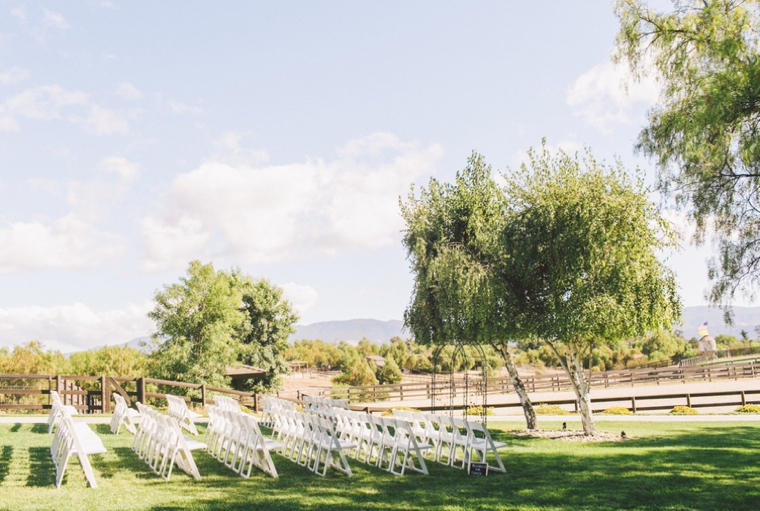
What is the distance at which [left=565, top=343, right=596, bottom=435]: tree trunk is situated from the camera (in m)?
14.4

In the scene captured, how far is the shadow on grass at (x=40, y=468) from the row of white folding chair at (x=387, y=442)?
4549 millimetres

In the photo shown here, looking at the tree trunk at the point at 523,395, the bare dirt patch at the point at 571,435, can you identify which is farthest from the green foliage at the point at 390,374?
the bare dirt patch at the point at 571,435

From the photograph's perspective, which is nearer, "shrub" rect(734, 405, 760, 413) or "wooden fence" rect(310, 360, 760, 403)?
"shrub" rect(734, 405, 760, 413)

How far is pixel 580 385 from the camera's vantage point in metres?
14.7

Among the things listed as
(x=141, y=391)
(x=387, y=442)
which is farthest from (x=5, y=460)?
(x=141, y=391)

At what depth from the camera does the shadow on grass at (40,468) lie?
784cm

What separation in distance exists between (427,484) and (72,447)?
475 centimetres

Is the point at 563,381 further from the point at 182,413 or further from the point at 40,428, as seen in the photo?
the point at 40,428

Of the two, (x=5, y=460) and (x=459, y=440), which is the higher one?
(x=5, y=460)

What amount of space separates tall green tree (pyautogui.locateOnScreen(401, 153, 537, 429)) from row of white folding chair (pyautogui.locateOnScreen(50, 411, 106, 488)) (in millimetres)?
8191

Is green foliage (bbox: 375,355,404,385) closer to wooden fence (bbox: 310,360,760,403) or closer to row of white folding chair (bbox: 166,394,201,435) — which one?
wooden fence (bbox: 310,360,760,403)

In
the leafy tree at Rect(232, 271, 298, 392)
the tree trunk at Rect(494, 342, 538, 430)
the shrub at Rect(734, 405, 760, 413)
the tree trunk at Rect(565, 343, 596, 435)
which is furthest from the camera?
the leafy tree at Rect(232, 271, 298, 392)

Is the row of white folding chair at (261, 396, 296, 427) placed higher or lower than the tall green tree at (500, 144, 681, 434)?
lower

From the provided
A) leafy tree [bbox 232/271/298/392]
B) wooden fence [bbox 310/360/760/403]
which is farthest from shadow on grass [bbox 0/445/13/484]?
leafy tree [bbox 232/271/298/392]
